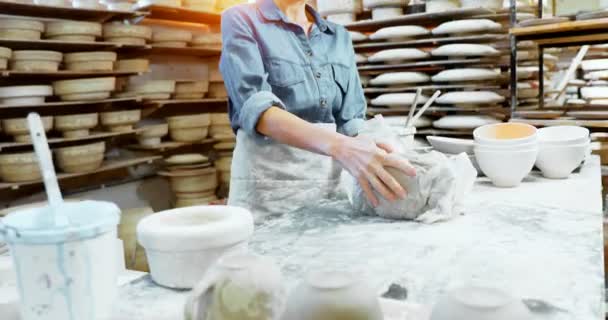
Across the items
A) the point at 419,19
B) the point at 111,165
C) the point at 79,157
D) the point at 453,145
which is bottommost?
the point at 111,165

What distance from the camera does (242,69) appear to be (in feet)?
5.51

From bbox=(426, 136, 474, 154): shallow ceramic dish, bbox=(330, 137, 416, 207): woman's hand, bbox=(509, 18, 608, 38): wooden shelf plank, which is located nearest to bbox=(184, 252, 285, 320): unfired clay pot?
bbox=(330, 137, 416, 207): woman's hand

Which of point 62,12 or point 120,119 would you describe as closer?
point 62,12

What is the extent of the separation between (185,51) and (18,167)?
6.27ft

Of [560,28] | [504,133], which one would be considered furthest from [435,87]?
[504,133]

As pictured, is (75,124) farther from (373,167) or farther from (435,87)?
(373,167)

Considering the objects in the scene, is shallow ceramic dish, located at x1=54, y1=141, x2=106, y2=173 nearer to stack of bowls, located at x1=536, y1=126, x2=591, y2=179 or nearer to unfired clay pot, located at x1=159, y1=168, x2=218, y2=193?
unfired clay pot, located at x1=159, y1=168, x2=218, y2=193

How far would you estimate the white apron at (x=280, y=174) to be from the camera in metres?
1.80

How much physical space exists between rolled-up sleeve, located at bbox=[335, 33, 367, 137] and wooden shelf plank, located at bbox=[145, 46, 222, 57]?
2548 millimetres

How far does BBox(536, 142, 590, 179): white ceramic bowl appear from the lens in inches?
72.1

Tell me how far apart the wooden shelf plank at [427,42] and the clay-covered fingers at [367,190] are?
2500 millimetres

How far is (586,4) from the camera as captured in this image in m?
3.16

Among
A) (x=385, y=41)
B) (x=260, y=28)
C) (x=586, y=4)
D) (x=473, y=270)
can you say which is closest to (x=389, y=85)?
(x=385, y=41)

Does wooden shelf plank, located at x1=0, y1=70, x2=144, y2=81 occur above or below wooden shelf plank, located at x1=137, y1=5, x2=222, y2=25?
below
